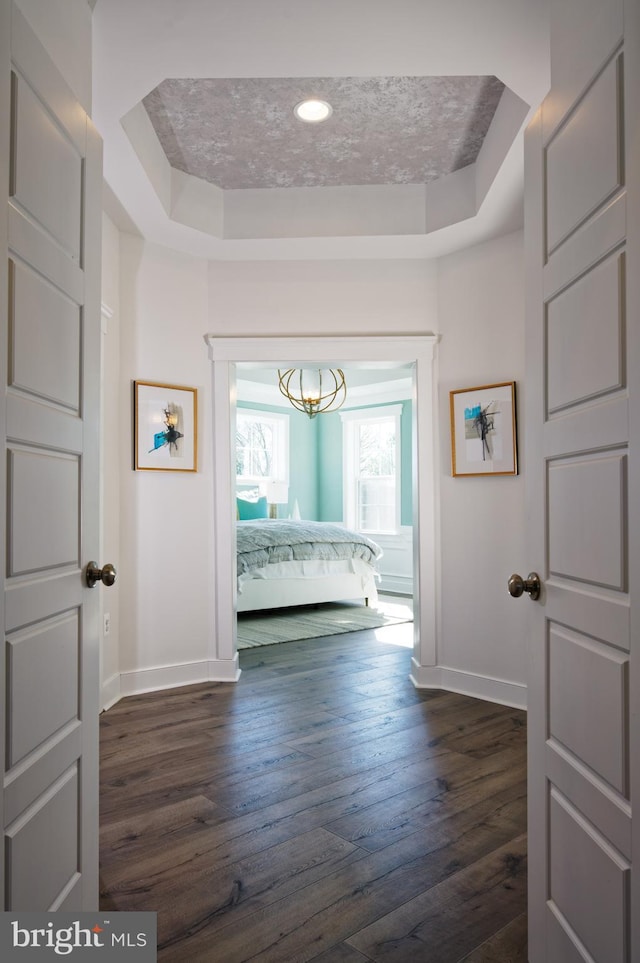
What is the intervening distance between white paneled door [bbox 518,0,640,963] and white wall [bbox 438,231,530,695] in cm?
208

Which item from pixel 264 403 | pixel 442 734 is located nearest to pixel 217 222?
pixel 442 734

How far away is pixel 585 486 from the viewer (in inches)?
53.0

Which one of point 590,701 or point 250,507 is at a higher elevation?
point 250,507

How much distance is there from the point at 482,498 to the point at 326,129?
2.12m

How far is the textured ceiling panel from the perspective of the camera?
2.89 m

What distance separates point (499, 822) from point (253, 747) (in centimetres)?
118

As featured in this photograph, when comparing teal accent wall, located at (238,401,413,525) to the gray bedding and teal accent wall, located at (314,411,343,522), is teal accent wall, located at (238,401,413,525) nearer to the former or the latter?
teal accent wall, located at (314,411,343,522)

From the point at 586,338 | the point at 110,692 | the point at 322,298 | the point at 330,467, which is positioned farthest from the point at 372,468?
the point at 586,338

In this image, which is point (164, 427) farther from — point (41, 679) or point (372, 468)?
point (372, 468)

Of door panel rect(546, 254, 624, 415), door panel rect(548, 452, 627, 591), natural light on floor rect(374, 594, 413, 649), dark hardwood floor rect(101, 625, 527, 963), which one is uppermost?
door panel rect(546, 254, 624, 415)

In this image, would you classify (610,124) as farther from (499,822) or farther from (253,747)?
(253,747)

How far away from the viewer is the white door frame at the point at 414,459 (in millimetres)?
4016

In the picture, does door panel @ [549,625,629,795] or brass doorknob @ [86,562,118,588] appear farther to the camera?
brass doorknob @ [86,562,118,588]

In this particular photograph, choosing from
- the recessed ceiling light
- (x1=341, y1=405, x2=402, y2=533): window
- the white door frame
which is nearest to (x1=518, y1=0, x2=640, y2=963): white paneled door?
the recessed ceiling light
